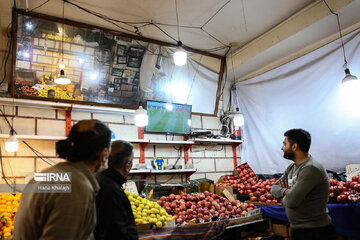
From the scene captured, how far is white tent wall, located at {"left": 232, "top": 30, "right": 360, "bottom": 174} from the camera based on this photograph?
397 centimetres

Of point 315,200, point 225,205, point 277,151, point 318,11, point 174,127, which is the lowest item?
point 225,205

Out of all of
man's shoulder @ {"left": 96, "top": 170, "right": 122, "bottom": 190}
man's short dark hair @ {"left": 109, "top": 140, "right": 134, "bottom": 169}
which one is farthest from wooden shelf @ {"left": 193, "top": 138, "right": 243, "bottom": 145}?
man's shoulder @ {"left": 96, "top": 170, "right": 122, "bottom": 190}

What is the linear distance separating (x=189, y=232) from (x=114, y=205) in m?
1.63

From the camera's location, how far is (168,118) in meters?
4.84

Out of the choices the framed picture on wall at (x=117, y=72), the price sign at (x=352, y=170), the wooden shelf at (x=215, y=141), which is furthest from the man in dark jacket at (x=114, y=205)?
the price sign at (x=352, y=170)

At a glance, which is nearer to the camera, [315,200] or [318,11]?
[315,200]

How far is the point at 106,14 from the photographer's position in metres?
4.12

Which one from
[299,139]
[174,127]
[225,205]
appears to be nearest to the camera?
[299,139]

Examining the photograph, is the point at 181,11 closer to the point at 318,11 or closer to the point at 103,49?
the point at 103,49

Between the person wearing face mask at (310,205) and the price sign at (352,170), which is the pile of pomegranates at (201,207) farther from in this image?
the price sign at (352,170)

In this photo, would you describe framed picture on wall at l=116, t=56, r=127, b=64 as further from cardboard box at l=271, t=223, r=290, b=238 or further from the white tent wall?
cardboard box at l=271, t=223, r=290, b=238

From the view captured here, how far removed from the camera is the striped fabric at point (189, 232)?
2.60 meters

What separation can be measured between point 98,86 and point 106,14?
45.9 inches

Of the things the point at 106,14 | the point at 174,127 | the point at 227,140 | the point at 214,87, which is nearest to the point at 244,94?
the point at 214,87
